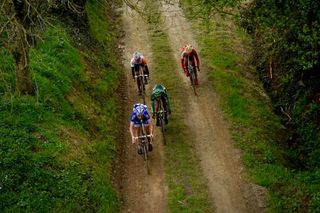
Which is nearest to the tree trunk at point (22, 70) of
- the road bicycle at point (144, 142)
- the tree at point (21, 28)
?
the tree at point (21, 28)

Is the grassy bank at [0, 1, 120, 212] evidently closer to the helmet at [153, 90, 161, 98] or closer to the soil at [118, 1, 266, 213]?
the soil at [118, 1, 266, 213]

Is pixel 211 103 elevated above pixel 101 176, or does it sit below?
above

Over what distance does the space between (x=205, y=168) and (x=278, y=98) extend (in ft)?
24.1

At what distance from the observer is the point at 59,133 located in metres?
20.1

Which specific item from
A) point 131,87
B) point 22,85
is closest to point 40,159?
point 22,85

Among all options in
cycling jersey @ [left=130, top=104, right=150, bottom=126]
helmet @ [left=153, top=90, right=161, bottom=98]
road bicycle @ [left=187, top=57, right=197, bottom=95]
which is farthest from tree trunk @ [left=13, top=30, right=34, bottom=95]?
road bicycle @ [left=187, top=57, right=197, bottom=95]

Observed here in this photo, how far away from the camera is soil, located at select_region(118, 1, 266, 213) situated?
18688 mm

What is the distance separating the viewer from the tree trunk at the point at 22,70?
2005 centimetres

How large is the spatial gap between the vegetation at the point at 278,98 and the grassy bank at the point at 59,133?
18.5 ft

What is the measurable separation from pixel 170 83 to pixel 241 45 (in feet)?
20.7

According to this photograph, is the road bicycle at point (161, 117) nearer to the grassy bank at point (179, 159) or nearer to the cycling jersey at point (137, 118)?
the grassy bank at point (179, 159)

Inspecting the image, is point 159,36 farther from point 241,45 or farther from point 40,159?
point 40,159

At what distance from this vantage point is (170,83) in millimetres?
26703

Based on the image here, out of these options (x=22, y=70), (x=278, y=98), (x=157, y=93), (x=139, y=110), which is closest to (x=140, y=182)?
(x=139, y=110)
